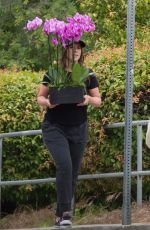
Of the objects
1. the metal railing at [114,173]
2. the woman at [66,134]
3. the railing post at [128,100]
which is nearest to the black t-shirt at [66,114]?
the woman at [66,134]

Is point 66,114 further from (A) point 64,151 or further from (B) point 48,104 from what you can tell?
(A) point 64,151

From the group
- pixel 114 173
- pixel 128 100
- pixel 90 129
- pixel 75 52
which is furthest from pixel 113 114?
pixel 75 52

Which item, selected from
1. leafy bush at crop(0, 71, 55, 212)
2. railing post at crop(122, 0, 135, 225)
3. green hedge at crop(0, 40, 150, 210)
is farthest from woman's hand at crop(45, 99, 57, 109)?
leafy bush at crop(0, 71, 55, 212)

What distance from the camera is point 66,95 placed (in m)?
5.66

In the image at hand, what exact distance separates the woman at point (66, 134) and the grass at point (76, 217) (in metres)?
0.57

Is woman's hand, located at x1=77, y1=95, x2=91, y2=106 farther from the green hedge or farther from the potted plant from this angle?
the green hedge

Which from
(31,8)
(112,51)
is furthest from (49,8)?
(112,51)

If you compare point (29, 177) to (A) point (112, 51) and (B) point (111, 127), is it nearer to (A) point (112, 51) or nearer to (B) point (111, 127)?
(B) point (111, 127)

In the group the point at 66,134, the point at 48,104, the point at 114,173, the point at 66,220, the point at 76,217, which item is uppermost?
the point at 48,104

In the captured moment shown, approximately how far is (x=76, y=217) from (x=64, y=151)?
1.09 meters

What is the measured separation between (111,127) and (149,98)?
452 millimetres

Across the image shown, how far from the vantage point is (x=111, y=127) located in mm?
6492

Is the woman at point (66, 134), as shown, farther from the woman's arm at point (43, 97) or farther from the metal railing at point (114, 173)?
the metal railing at point (114, 173)

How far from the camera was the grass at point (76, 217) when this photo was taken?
20.6ft
